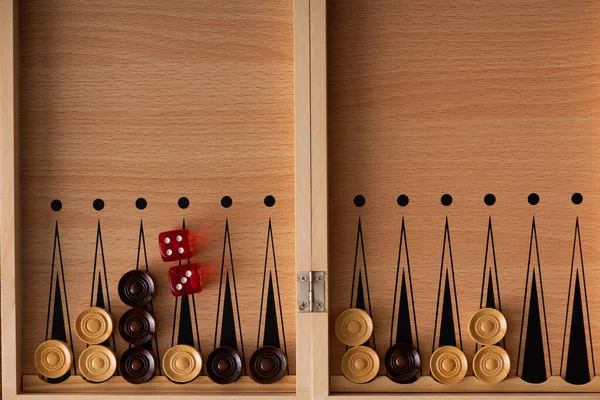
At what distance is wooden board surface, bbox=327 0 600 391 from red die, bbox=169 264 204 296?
0.33 meters

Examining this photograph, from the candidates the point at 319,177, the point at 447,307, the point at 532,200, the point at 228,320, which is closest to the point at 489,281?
the point at 447,307

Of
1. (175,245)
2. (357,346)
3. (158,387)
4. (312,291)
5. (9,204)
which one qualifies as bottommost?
(158,387)

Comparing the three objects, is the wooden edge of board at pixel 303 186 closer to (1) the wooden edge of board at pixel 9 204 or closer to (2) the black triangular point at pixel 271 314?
Answer: (2) the black triangular point at pixel 271 314

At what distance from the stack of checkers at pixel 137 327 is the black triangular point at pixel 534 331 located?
0.90 meters

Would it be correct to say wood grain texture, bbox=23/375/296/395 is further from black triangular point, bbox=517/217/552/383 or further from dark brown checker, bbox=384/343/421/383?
black triangular point, bbox=517/217/552/383

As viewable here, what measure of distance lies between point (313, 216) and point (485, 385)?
58cm

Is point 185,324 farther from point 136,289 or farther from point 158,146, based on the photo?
point 158,146

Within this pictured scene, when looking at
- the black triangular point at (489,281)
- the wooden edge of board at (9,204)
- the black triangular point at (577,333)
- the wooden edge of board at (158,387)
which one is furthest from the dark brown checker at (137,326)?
the black triangular point at (577,333)

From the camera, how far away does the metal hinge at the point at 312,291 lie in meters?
1.45

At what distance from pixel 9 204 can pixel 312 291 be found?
29.8 inches

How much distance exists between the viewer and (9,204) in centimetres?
148

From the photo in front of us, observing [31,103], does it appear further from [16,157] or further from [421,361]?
[421,361]

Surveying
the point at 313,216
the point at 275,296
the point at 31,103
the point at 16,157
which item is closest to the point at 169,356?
the point at 275,296

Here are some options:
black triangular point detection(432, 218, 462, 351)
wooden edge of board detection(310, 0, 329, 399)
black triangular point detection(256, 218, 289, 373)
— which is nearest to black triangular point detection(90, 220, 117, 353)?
black triangular point detection(256, 218, 289, 373)
